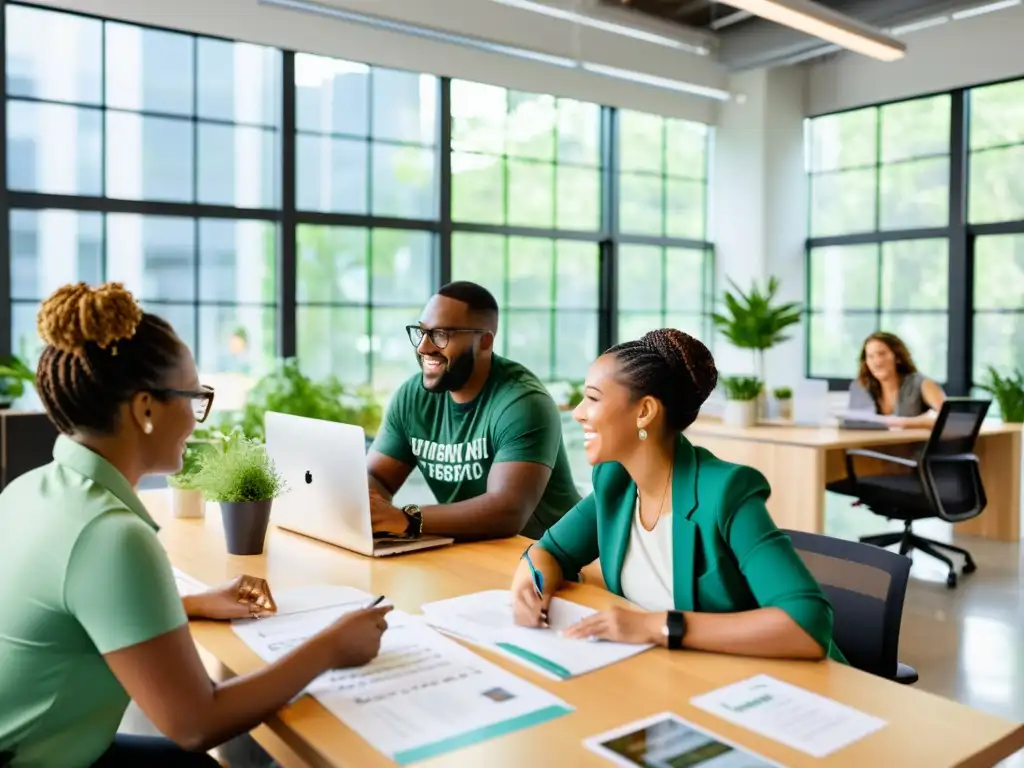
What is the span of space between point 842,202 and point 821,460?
466 centimetres

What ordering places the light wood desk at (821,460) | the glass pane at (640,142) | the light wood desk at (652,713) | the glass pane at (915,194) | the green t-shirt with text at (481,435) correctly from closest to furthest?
the light wood desk at (652,713), the green t-shirt with text at (481,435), the light wood desk at (821,460), the glass pane at (915,194), the glass pane at (640,142)

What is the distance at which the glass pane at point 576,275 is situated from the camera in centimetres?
812

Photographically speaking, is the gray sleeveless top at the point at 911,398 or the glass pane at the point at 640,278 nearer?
the gray sleeveless top at the point at 911,398

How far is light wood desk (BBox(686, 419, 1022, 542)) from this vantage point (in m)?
4.80

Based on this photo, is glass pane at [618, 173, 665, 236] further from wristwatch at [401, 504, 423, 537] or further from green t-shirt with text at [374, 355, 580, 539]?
wristwatch at [401, 504, 423, 537]

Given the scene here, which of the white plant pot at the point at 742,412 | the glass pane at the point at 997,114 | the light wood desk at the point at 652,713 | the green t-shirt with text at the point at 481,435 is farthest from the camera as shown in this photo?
the glass pane at the point at 997,114

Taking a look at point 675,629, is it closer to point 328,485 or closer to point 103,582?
point 103,582

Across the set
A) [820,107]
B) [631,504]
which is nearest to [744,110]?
[820,107]

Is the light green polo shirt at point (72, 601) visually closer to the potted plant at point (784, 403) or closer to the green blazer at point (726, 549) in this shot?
the green blazer at point (726, 549)

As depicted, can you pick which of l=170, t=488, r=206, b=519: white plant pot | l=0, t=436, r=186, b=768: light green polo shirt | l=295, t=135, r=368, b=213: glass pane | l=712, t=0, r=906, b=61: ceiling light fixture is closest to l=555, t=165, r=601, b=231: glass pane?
l=295, t=135, r=368, b=213: glass pane

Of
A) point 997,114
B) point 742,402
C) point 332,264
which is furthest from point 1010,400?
point 332,264

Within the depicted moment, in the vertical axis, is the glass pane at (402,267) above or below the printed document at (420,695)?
above

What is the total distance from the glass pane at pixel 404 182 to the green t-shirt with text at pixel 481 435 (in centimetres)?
452

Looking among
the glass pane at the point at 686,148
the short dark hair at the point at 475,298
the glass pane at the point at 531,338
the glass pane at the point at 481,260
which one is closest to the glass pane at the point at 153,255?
the glass pane at the point at 481,260
